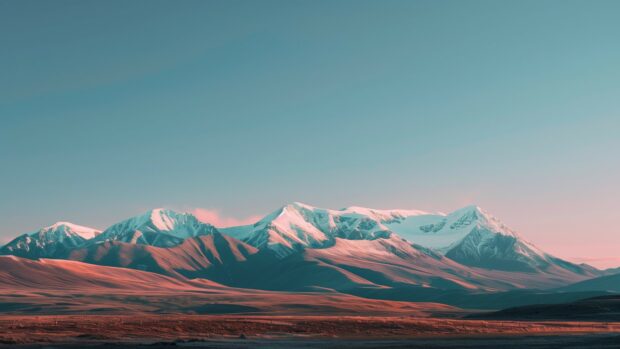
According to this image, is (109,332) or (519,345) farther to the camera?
(109,332)

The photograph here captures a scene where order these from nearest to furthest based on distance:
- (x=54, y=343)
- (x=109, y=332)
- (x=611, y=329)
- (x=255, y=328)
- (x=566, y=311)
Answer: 1. (x=54, y=343)
2. (x=109, y=332)
3. (x=255, y=328)
4. (x=611, y=329)
5. (x=566, y=311)

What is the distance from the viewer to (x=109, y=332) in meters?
94.8

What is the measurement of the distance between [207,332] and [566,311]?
95.2 metres

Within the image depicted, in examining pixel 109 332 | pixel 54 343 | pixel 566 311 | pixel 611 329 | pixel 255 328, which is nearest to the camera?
pixel 54 343

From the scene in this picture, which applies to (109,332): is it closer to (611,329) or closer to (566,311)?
(611,329)

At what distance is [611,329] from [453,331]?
2622 cm

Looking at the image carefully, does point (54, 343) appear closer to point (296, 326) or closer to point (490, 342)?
point (296, 326)

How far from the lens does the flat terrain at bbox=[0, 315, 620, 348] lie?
85.2 m

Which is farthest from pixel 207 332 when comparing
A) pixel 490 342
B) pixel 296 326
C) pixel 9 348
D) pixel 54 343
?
pixel 490 342

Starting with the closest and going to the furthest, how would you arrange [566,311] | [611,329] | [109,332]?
[109,332]
[611,329]
[566,311]

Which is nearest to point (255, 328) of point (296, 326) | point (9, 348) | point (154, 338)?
point (296, 326)

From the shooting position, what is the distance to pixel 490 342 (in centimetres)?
8738

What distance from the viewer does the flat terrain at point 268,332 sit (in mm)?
85175

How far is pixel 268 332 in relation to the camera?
10100cm
